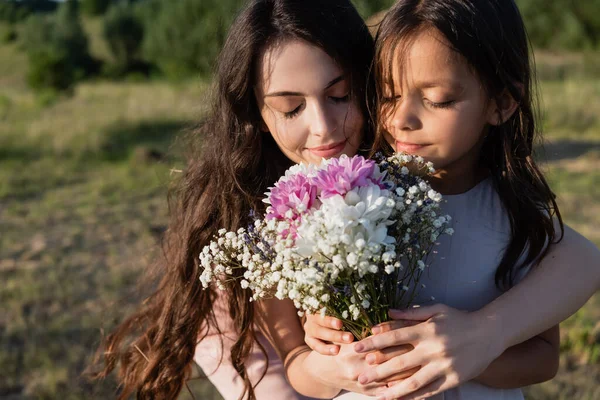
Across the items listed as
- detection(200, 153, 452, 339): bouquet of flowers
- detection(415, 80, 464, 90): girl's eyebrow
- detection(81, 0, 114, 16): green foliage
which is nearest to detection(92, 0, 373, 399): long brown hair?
detection(415, 80, 464, 90): girl's eyebrow

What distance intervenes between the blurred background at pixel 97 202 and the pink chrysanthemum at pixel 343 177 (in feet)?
3.75

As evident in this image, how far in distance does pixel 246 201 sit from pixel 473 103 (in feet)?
3.05

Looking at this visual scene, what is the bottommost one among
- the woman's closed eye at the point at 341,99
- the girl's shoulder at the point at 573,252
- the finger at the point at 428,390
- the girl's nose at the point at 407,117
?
the finger at the point at 428,390

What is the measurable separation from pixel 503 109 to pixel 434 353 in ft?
2.86

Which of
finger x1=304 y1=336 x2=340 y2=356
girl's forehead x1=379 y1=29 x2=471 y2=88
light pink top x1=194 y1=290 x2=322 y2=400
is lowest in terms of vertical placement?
light pink top x1=194 y1=290 x2=322 y2=400

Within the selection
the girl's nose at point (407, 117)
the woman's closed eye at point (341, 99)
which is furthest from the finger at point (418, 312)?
the woman's closed eye at point (341, 99)

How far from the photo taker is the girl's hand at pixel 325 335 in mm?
2020

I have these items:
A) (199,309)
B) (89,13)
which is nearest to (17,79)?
(89,13)

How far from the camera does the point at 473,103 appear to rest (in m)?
2.15

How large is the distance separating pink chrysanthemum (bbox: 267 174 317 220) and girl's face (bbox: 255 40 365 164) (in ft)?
1.64

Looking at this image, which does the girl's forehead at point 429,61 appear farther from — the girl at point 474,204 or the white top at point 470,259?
the white top at point 470,259

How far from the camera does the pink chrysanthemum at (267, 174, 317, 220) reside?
1.79 m

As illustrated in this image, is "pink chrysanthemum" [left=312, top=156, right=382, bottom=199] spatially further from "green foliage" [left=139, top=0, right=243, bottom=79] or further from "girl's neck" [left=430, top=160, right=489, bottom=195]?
"green foliage" [left=139, top=0, right=243, bottom=79]

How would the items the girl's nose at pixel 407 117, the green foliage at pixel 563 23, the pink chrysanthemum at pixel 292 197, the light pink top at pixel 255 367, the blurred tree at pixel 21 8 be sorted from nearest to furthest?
the pink chrysanthemum at pixel 292 197 → the girl's nose at pixel 407 117 → the light pink top at pixel 255 367 → the green foliage at pixel 563 23 → the blurred tree at pixel 21 8
